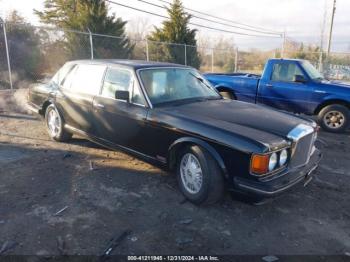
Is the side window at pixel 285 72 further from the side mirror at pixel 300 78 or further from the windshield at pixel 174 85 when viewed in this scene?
the windshield at pixel 174 85

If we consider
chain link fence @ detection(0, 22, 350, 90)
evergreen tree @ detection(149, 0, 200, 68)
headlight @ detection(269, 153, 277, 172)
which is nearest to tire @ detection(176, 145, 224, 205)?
headlight @ detection(269, 153, 277, 172)

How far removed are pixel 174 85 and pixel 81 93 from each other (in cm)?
173

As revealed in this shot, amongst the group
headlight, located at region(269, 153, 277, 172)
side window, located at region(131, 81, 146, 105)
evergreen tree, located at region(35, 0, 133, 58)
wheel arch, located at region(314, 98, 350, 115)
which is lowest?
headlight, located at region(269, 153, 277, 172)

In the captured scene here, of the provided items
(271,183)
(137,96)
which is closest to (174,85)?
(137,96)

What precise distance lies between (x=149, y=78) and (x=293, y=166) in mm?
2282

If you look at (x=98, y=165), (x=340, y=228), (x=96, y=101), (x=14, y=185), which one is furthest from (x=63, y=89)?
(x=340, y=228)

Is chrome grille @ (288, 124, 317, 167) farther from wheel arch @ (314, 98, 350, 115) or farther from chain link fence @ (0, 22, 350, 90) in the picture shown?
chain link fence @ (0, 22, 350, 90)

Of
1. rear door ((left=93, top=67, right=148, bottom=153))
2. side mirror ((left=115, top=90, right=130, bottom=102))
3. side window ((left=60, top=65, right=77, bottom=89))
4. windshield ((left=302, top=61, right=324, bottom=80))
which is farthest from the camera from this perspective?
windshield ((left=302, top=61, right=324, bottom=80))

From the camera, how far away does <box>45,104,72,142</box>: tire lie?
20.4ft

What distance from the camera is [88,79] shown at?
5.47 meters

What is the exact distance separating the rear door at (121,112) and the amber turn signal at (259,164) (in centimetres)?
167

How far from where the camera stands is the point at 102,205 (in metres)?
3.94

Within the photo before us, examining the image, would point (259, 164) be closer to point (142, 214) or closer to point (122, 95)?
point (142, 214)

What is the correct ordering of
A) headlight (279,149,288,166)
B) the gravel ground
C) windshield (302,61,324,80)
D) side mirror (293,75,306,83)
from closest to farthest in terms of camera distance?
the gravel ground, headlight (279,149,288,166), side mirror (293,75,306,83), windshield (302,61,324,80)
